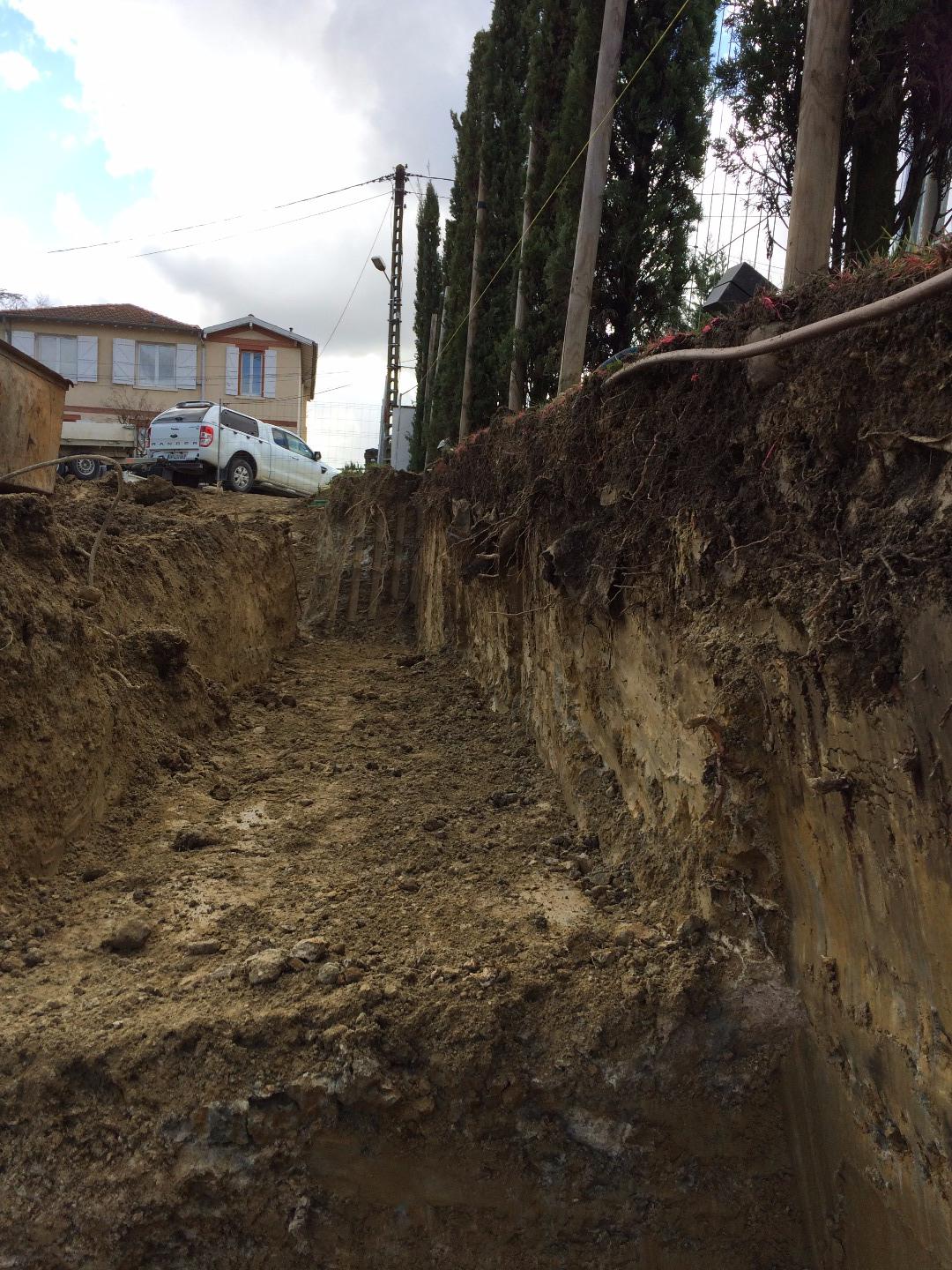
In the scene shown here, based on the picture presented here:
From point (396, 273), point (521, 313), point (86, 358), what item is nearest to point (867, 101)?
point (521, 313)

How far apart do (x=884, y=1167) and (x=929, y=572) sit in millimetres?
1999

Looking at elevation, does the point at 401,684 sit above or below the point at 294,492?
below

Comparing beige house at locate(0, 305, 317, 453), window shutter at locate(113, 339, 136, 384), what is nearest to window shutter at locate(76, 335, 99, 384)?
beige house at locate(0, 305, 317, 453)

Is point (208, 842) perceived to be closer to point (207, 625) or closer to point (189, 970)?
point (189, 970)

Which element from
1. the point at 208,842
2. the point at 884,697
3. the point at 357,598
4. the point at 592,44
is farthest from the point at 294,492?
the point at 884,697

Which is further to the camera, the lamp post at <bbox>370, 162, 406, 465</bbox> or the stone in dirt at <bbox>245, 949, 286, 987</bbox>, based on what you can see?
the lamp post at <bbox>370, 162, 406, 465</bbox>

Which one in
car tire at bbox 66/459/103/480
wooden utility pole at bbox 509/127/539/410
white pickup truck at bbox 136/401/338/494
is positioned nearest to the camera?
→ wooden utility pole at bbox 509/127/539/410

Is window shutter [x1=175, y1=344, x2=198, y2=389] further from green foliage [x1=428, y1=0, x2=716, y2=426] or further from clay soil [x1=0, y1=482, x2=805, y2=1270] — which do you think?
clay soil [x1=0, y1=482, x2=805, y2=1270]

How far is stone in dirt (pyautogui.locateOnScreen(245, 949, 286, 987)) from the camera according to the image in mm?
3293

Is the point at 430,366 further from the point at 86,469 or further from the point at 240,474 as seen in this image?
the point at 86,469

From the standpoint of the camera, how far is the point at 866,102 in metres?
5.13

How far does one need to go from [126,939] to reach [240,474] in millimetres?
12418

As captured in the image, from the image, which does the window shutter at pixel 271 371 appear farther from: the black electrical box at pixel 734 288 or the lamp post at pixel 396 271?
the black electrical box at pixel 734 288

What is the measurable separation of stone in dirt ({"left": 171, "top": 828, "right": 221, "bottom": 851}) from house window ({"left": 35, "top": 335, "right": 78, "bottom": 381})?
26240mm
